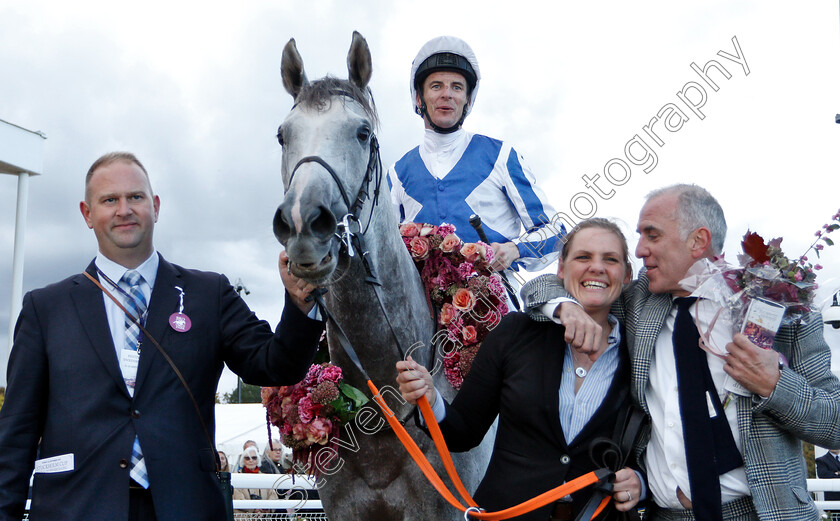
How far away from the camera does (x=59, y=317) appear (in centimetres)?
259

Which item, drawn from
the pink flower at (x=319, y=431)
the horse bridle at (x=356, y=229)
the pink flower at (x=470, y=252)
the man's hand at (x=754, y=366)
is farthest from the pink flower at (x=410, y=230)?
the man's hand at (x=754, y=366)

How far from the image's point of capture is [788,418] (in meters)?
2.13

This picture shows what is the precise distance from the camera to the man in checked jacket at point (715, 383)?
7.03 ft

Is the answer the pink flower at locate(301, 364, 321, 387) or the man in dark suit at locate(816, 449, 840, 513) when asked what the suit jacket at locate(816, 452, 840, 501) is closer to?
the man in dark suit at locate(816, 449, 840, 513)

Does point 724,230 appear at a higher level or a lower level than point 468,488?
higher

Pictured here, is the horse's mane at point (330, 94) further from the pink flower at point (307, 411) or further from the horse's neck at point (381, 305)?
the pink flower at point (307, 411)

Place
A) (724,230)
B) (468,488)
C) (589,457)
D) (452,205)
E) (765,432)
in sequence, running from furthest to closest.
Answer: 1. (452,205)
2. (468,488)
3. (724,230)
4. (589,457)
5. (765,432)

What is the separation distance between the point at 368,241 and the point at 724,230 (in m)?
1.39

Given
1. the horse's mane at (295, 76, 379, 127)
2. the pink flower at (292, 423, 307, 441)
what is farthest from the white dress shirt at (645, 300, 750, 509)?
the horse's mane at (295, 76, 379, 127)

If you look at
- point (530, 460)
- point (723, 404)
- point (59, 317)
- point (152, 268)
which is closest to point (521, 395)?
point (530, 460)

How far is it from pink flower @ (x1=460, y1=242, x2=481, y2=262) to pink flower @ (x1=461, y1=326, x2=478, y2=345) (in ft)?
1.17

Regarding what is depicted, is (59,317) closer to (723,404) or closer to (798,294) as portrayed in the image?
(723,404)

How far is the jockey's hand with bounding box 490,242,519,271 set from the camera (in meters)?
3.66

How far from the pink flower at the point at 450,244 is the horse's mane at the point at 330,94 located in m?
0.67
